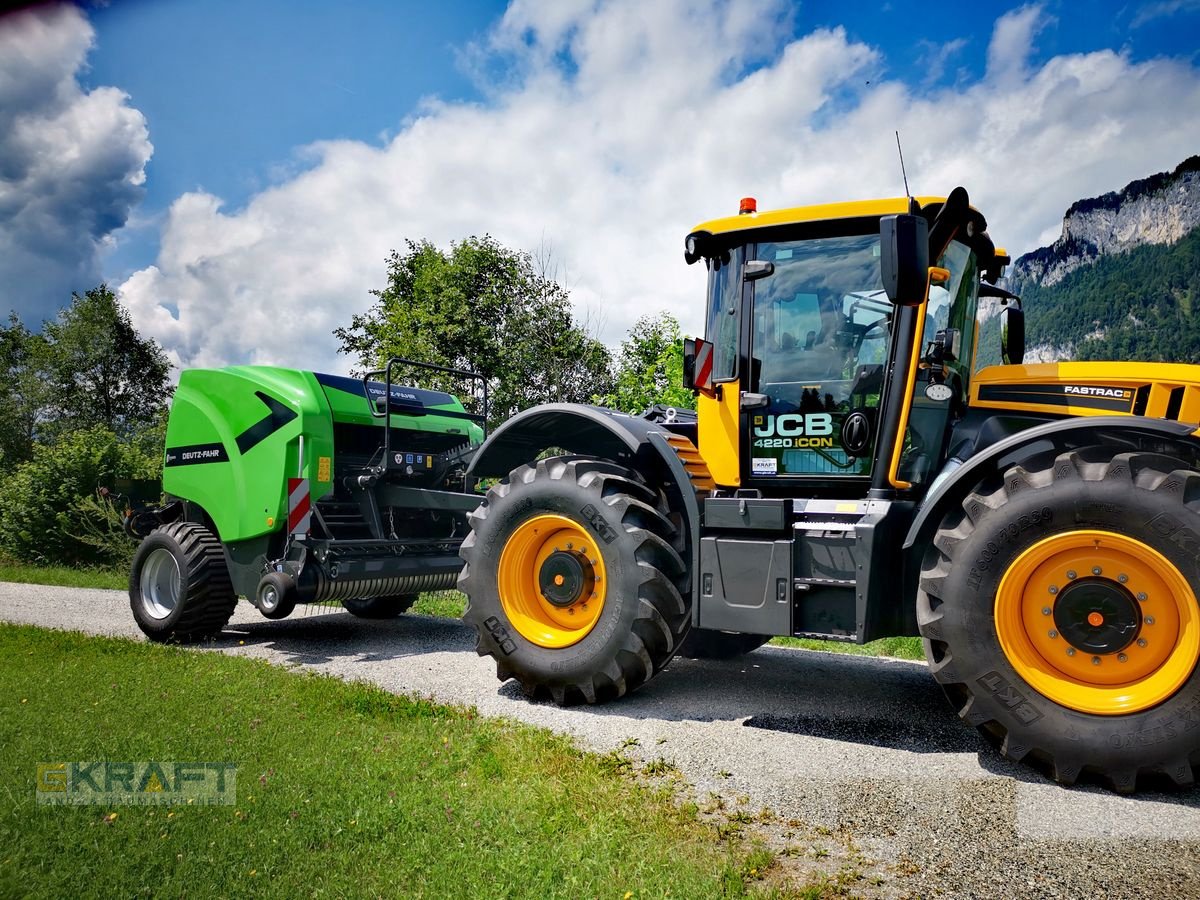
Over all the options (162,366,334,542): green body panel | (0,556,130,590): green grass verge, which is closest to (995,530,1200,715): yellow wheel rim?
(162,366,334,542): green body panel

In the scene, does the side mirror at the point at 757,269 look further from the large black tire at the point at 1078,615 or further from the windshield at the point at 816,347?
the large black tire at the point at 1078,615

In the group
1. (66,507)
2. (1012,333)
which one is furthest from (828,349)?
(66,507)

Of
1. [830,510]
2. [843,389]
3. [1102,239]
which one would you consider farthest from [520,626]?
[1102,239]

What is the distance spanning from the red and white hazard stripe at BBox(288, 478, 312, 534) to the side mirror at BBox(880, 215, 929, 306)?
191 inches

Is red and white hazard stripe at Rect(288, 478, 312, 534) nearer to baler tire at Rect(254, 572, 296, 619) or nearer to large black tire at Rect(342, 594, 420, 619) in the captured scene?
baler tire at Rect(254, 572, 296, 619)

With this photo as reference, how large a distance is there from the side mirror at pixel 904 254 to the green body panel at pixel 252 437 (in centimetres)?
480

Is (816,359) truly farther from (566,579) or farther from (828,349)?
(566,579)

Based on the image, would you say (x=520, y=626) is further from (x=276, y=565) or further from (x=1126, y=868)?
(x=1126, y=868)

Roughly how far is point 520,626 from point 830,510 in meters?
2.02

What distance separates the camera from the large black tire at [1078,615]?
3750 millimetres

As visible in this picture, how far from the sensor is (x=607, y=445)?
633cm

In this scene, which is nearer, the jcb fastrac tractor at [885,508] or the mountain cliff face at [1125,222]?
the jcb fastrac tractor at [885,508]

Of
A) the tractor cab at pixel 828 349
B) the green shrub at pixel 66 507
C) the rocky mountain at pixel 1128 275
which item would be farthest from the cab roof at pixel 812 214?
the rocky mountain at pixel 1128 275

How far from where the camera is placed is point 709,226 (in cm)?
547
